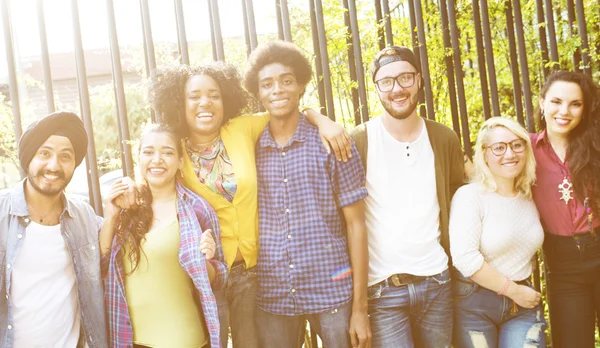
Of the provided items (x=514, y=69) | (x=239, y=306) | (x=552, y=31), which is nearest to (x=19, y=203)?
(x=239, y=306)

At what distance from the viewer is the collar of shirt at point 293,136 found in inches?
126

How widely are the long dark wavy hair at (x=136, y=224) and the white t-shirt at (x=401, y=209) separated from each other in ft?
4.07

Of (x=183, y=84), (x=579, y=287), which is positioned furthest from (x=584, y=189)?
(x=183, y=84)

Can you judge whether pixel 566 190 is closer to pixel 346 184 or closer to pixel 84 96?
pixel 346 184

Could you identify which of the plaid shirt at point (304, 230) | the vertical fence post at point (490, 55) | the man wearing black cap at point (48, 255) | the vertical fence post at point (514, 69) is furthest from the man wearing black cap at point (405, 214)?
the man wearing black cap at point (48, 255)

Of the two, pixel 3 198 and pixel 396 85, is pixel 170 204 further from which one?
pixel 396 85

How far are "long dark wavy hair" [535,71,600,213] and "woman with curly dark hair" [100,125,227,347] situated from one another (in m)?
2.17

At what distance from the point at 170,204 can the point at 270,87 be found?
0.86m

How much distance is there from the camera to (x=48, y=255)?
2.86 meters

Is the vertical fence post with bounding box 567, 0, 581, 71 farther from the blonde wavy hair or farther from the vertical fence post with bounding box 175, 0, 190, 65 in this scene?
the vertical fence post with bounding box 175, 0, 190, 65

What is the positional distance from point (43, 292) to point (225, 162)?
44.3 inches

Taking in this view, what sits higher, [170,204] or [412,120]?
[412,120]

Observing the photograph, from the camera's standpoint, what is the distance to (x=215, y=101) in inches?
126

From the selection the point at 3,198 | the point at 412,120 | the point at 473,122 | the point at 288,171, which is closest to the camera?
the point at 3,198
